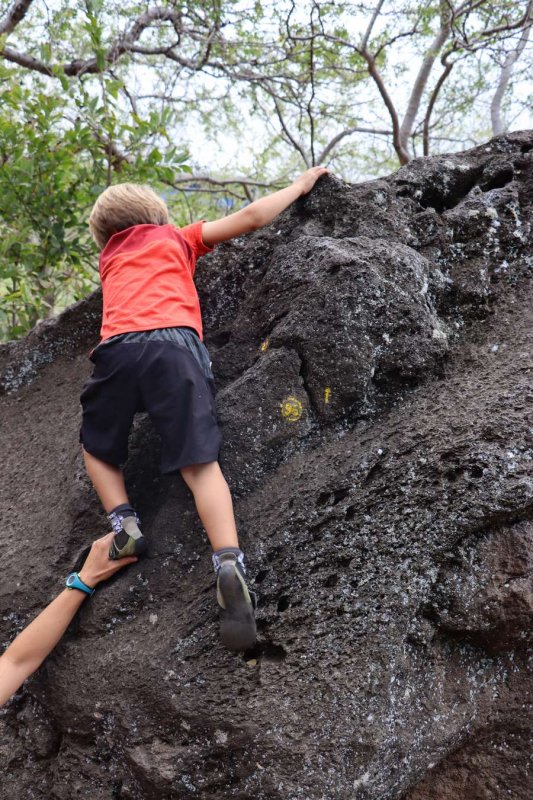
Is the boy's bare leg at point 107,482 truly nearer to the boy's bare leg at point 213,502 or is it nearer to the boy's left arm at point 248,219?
the boy's bare leg at point 213,502

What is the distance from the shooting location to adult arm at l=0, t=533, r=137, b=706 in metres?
2.11

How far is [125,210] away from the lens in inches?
96.8

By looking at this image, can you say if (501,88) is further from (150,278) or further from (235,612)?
(235,612)

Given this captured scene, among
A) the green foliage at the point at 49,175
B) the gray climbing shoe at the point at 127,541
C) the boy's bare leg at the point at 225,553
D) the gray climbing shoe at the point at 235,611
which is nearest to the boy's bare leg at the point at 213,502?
the boy's bare leg at the point at 225,553

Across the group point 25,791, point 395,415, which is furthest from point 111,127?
point 25,791

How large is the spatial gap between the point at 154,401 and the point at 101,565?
591 millimetres

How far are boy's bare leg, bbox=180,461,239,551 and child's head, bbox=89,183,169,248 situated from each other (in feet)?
3.31

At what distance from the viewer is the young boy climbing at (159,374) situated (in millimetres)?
2021

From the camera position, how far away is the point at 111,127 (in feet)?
12.6

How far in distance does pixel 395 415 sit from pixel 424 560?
1.74 feet

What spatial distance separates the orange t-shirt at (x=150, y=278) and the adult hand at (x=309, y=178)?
471 millimetres

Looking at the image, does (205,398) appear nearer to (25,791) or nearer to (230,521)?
(230,521)

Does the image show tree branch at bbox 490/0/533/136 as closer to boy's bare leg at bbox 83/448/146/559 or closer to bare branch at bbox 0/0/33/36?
bare branch at bbox 0/0/33/36

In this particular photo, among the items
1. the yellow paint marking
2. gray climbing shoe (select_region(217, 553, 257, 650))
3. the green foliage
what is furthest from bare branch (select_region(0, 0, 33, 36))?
gray climbing shoe (select_region(217, 553, 257, 650))
